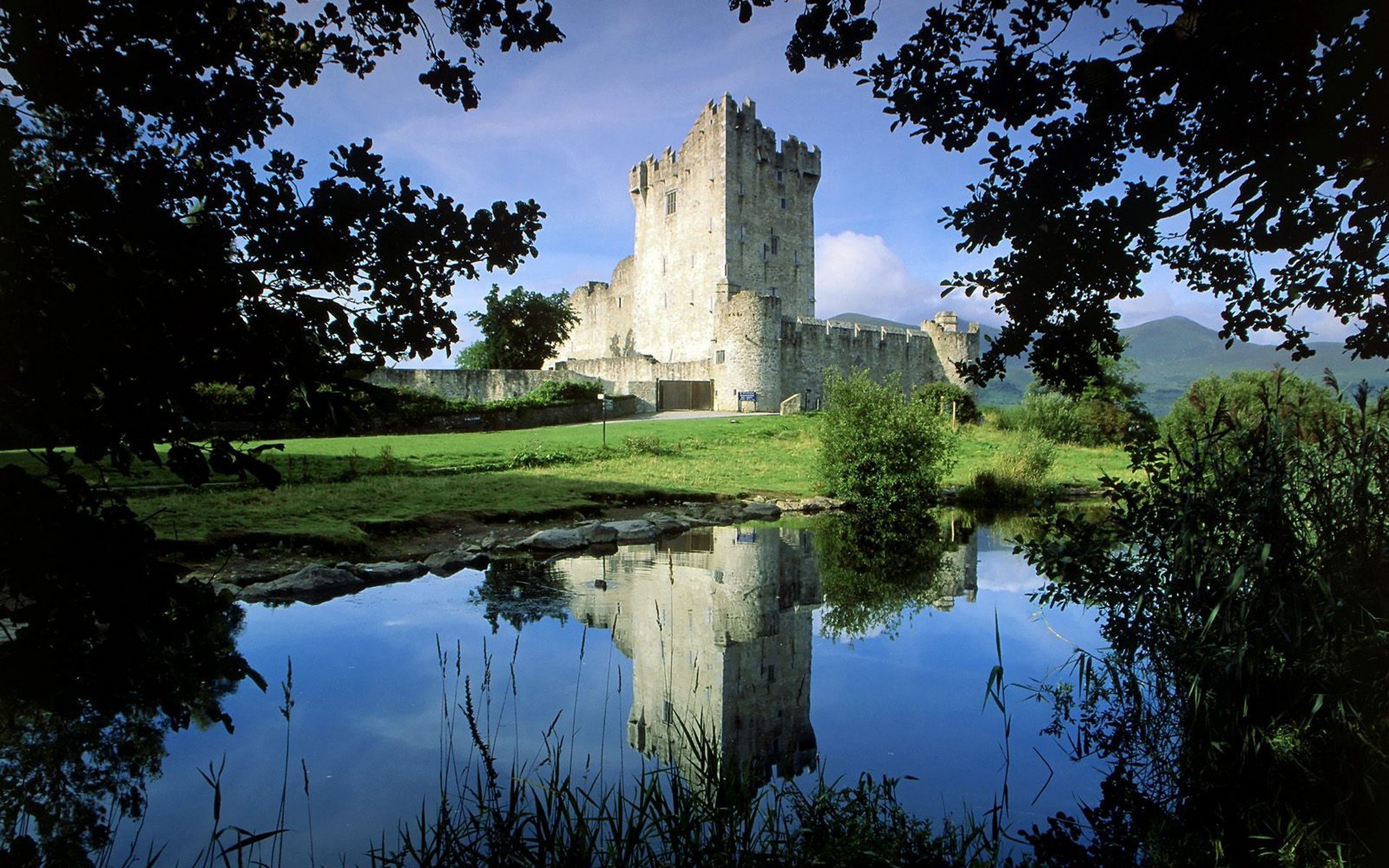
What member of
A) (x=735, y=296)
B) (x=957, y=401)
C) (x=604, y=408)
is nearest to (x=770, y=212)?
(x=735, y=296)

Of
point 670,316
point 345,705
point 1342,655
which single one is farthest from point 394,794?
point 670,316

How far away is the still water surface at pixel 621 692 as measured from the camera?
4.84 metres

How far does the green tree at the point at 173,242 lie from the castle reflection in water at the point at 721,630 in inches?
107

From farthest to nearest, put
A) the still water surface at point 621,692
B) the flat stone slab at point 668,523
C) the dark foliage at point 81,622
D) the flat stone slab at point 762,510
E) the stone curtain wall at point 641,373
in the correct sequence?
1. the stone curtain wall at point 641,373
2. the flat stone slab at point 762,510
3. the flat stone slab at point 668,523
4. the still water surface at point 621,692
5. the dark foliage at point 81,622

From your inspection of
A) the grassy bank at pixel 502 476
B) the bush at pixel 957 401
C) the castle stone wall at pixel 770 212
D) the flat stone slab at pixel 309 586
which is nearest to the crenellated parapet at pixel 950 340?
the castle stone wall at pixel 770 212

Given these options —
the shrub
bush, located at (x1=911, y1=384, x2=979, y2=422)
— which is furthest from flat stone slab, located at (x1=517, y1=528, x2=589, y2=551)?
bush, located at (x1=911, y1=384, x2=979, y2=422)

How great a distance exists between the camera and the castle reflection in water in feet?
17.7

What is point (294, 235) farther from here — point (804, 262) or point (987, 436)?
point (804, 262)

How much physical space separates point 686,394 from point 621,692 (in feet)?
113

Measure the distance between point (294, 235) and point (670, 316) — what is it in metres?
47.3

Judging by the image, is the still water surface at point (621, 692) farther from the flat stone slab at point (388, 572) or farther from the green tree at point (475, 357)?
the green tree at point (475, 357)

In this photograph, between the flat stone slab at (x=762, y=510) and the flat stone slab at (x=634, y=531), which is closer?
the flat stone slab at (x=634, y=531)

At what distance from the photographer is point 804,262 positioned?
50.4 metres

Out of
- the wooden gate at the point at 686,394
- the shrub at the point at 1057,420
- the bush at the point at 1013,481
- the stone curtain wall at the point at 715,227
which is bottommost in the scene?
the bush at the point at 1013,481
